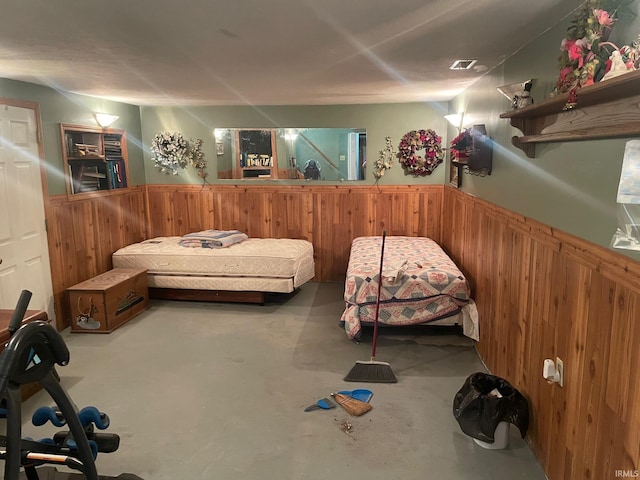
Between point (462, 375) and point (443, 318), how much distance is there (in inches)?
23.9

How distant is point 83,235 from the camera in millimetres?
4762

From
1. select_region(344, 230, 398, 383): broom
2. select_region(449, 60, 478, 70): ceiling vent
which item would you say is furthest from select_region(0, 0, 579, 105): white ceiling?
select_region(344, 230, 398, 383): broom

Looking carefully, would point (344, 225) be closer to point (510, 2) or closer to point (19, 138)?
point (19, 138)

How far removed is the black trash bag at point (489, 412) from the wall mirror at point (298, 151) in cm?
371

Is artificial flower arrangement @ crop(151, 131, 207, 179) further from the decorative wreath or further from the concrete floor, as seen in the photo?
the decorative wreath

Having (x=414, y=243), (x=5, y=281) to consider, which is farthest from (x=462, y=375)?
(x=5, y=281)

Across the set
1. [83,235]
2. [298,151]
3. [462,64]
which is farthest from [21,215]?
[462,64]

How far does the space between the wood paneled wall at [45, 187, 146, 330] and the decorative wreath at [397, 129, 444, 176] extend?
136 inches

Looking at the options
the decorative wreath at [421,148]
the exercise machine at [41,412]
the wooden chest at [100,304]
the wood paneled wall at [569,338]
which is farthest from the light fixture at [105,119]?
the wood paneled wall at [569,338]

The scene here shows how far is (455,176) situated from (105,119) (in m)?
3.84

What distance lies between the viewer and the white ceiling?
6.59ft

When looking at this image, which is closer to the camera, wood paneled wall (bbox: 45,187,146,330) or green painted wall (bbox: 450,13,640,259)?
green painted wall (bbox: 450,13,640,259)

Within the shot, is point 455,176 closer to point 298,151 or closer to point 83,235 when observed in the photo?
point 298,151

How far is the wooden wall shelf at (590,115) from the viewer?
4.92ft
